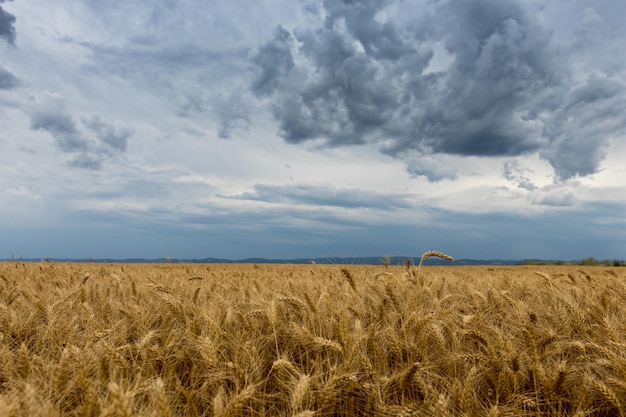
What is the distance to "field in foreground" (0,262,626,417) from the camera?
2.04m

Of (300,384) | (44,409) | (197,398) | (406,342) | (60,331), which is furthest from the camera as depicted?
(60,331)

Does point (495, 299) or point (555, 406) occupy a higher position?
point (495, 299)

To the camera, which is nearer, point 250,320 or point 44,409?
point 44,409

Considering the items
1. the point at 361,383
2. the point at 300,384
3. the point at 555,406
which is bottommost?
the point at 555,406

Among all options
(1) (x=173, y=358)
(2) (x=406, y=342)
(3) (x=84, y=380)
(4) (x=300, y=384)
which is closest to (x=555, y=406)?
(2) (x=406, y=342)

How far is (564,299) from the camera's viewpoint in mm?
3732

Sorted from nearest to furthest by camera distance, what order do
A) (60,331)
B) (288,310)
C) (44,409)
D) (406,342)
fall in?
(44,409), (406,342), (60,331), (288,310)

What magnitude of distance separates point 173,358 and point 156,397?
944mm

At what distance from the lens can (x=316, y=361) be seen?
250 cm

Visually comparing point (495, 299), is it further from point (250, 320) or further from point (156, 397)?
point (156, 397)

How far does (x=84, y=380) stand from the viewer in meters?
1.93

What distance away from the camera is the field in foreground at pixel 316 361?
204 cm

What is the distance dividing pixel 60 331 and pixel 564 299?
4.44 m

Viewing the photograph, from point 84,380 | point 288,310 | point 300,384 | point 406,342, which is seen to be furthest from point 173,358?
point 406,342
